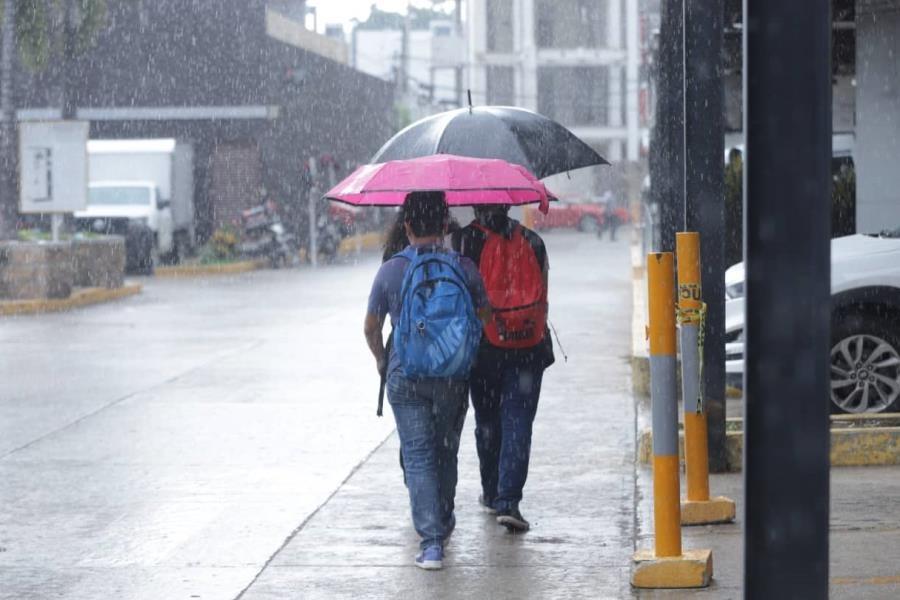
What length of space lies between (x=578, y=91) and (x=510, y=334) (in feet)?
199

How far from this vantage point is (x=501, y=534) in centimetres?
727

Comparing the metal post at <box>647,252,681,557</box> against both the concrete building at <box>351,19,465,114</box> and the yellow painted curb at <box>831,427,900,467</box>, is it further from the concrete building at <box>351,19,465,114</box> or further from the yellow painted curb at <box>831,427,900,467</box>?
the concrete building at <box>351,19,465,114</box>

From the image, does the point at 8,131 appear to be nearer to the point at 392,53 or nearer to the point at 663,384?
the point at 663,384

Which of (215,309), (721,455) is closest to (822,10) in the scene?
(721,455)

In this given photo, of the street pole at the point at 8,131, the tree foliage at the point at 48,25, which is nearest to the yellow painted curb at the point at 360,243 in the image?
the tree foliage at the point at 48,25

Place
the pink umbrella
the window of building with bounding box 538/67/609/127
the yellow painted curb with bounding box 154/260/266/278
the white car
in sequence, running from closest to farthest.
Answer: the pink umbrella → the white car → the yellow painted curb with bounding box 154/260/266/278 → the window of building with bounding box 538/67/609/127

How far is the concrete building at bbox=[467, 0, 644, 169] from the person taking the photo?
66000 millimetres

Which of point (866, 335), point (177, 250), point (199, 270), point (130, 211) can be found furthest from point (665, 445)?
point (177, 250)

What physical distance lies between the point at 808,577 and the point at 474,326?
3.50 meters

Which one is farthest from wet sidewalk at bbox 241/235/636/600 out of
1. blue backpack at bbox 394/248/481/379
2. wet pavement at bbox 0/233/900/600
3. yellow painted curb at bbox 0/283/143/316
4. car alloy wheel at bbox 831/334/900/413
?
yellow painted curb at bbox 0/283/143/316

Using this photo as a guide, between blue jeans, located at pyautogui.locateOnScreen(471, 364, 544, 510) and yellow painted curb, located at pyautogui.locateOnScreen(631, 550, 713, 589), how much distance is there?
1168 mm

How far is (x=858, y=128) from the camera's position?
1425cm

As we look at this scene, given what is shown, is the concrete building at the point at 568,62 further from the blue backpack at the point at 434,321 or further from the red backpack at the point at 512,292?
the blue backpack at the point at 434,321

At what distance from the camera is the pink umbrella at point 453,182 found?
267 inches
